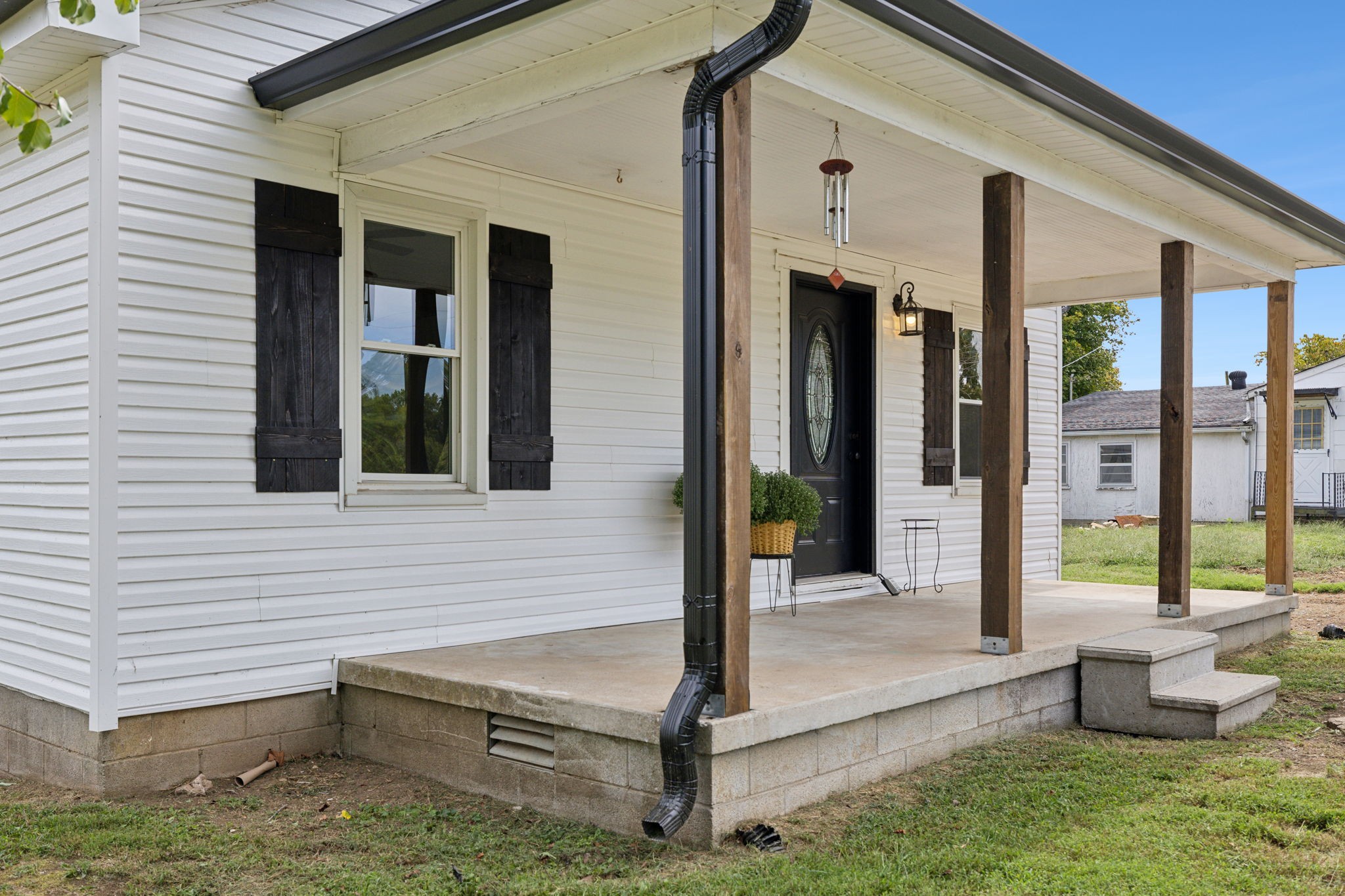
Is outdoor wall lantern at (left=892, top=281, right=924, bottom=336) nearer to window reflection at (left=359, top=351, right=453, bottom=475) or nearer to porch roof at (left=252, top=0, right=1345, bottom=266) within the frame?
porch roof at (left=252, top=0, right=1345, bottom=266)

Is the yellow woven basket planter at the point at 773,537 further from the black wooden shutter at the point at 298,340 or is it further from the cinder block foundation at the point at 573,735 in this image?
the black wooden shutter at the point at 298,340

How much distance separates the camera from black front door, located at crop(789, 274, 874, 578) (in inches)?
305

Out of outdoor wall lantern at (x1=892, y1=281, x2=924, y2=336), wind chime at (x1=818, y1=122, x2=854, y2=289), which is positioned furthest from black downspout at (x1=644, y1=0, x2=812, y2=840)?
outdoor wall lantern at (x1=892, y1=281, x2=924, y2=336)

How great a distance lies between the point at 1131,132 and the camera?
17.9 feet

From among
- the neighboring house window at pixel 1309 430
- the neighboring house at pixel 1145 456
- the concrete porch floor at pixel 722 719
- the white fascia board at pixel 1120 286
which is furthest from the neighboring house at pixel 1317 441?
the concrete porch floor at pixel 722 719

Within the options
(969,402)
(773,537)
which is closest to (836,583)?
(773,537)

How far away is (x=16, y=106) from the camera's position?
2076 mm

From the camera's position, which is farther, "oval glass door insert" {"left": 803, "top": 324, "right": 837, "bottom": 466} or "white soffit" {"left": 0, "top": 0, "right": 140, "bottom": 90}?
"oval glass door insert" {"left": 803, "top": 324, "right": 837, "bottom": 466}

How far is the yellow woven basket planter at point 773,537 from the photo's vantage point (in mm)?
6375

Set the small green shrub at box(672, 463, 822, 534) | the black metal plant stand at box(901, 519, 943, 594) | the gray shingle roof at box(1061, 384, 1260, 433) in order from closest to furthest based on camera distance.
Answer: the small green shrub at box(672, 463, 822, 534) < the black metal plant stand at box(901, 519, 943, 594) < the gray shingle roof at box(1061, 384, 1260, 433)

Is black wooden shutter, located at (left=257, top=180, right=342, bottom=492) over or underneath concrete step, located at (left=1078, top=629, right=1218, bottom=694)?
over

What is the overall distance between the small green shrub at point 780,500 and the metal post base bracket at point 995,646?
142cm

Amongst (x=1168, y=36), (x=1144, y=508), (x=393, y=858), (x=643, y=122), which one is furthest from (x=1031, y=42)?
(x=1168, y=36)

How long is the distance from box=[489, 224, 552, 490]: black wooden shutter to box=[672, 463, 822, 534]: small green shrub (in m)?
0.99
